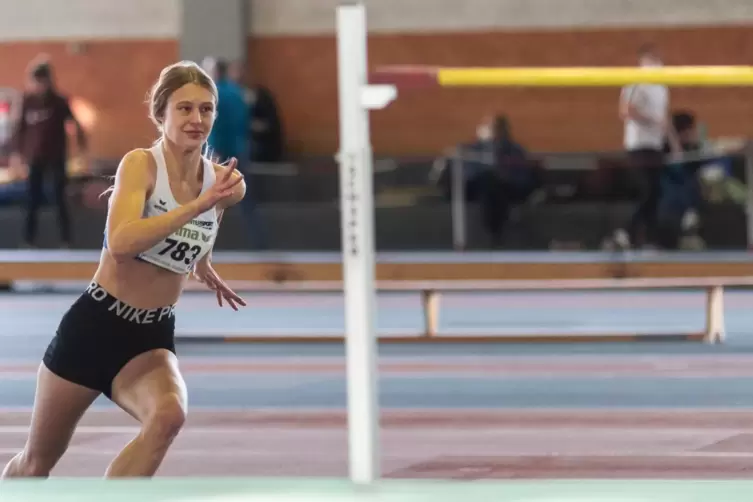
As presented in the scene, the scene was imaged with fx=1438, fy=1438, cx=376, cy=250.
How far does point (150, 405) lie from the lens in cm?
362

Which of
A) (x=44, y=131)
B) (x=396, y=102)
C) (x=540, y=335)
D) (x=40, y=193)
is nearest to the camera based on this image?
(x=540, y=335)

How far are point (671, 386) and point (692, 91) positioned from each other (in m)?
10.4

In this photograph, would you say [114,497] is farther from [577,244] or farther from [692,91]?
[692,91]

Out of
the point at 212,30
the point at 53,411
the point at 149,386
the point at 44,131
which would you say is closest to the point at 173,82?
the point at 149,386

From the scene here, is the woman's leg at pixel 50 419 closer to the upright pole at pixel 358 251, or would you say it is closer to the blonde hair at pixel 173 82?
the blonde hair at pixel 173 82

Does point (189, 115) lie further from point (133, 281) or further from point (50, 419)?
point (50, 419)

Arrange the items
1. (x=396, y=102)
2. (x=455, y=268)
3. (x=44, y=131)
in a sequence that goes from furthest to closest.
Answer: (x=396, y=102), (x=44, y=131), (x=455, y=268)

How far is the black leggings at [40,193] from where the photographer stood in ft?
42.9

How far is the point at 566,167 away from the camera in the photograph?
45.2 feet

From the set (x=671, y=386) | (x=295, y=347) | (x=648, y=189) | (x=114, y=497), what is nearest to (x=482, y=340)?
(x=295, y=347)

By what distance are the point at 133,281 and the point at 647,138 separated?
8645 mm

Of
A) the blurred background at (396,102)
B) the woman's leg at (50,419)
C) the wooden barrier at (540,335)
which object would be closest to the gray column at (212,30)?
the blurred background at (396,102)

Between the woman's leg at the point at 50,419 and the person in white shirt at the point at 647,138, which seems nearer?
the woman's leg at the point at 50,419

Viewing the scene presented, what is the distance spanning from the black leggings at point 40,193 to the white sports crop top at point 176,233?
31.3 ft
